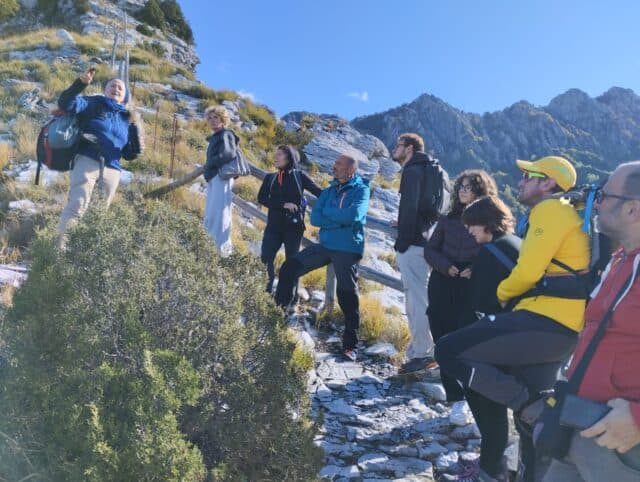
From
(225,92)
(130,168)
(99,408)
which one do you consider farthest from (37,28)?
(99,408)

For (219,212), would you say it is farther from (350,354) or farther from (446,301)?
(446,301)

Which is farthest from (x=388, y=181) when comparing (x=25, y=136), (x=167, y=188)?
(x=25, y=136)

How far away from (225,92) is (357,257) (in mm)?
14958

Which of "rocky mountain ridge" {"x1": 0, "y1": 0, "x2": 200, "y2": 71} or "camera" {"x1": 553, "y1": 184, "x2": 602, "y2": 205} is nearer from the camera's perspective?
"camera" {"x1": 553, "y1": 184, "x2": 602, "y2": 205}

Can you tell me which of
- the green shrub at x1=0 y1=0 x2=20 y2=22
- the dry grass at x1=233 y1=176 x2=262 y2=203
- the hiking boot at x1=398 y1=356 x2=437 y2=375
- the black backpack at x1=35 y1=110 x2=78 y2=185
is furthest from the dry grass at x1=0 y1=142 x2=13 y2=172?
the green shrub at x1=0 y1=0 x2=20 y2=22

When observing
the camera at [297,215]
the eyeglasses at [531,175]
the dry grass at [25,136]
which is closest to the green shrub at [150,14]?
the dry grass at [25,136]

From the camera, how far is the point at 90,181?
429 cm

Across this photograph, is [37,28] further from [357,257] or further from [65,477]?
[65,477]

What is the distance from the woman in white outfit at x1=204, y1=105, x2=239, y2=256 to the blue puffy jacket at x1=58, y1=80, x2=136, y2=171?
0.89 metres

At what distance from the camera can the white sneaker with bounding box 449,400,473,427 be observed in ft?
10.8

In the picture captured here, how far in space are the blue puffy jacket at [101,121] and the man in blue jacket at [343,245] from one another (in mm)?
2021

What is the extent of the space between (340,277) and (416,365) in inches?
40.7

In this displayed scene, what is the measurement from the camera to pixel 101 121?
14.3 ft

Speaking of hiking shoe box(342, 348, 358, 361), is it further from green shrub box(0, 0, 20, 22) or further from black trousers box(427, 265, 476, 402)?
green shrub box(0, 0, 20, 22)
